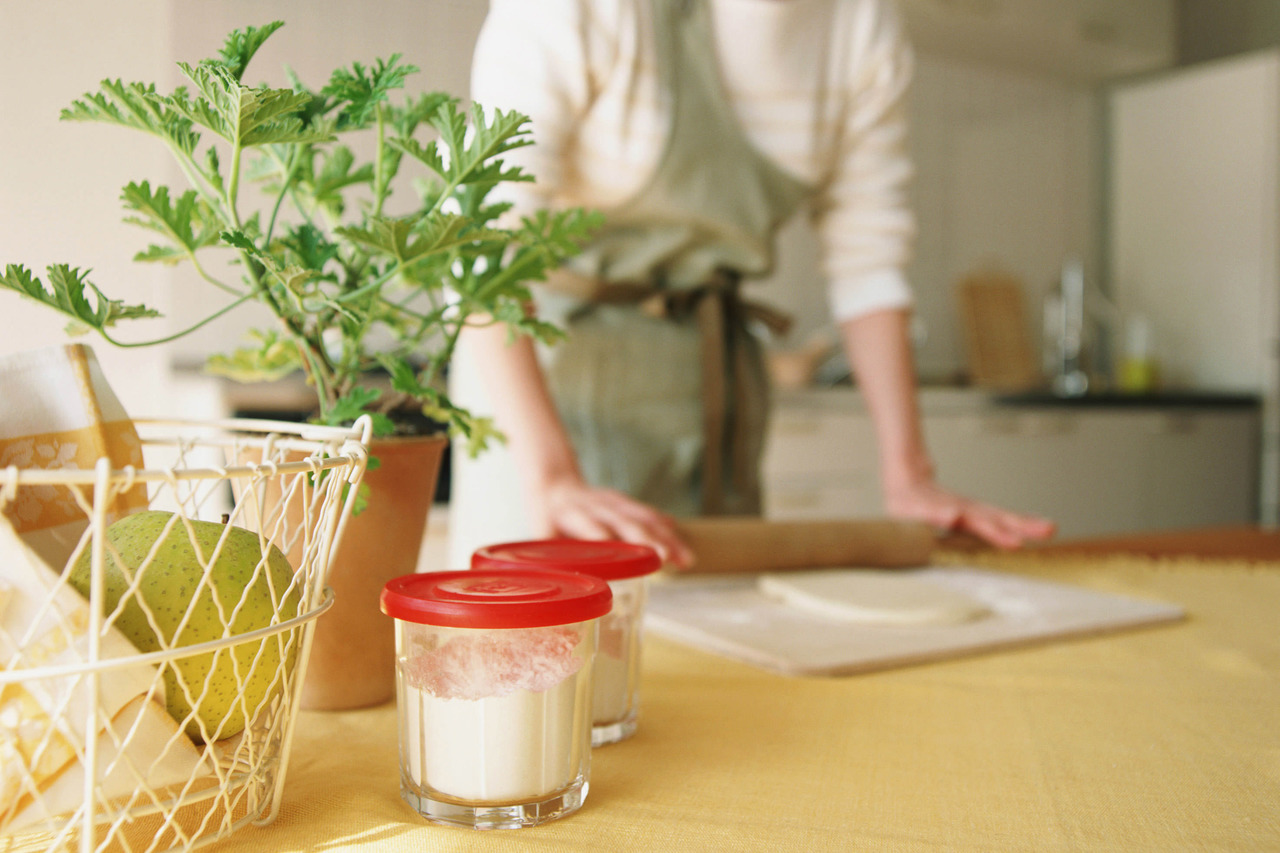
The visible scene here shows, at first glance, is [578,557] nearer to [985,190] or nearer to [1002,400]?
[1002,400]

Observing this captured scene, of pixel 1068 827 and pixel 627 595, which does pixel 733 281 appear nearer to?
pixel 627 595

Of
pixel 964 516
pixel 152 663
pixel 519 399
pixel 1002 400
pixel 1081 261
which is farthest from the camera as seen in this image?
pixel 1081 261

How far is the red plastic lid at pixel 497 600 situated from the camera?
14.8 inches

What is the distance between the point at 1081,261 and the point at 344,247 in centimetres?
385

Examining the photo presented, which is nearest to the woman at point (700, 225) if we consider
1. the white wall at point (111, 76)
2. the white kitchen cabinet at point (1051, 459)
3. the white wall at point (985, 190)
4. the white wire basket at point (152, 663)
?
the white wall at point (111, 76)

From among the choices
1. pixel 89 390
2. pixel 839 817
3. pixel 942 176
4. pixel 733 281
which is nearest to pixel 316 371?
pixel 89 390

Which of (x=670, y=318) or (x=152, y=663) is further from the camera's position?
(x=670, y=318)

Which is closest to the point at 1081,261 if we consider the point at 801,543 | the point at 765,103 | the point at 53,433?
the point at 765,103

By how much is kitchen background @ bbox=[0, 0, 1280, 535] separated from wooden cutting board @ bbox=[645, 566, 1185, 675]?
1.54 meters

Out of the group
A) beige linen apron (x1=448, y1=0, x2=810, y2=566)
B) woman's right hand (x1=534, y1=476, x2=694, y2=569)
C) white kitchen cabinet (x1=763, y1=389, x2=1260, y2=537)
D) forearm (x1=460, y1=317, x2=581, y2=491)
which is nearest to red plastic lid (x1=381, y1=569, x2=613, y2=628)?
woman's right hand (x1=534, y1=476, x2=694, y2=569)

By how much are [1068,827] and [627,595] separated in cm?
23

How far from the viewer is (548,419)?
89cm

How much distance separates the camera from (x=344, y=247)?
56cm

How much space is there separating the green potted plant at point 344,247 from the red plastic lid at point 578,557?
59 millimetres
